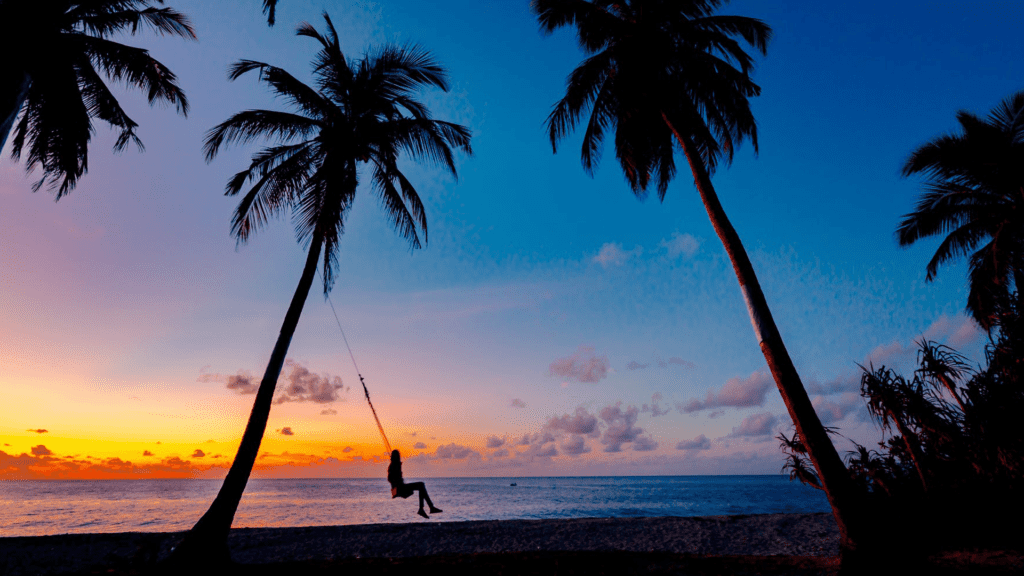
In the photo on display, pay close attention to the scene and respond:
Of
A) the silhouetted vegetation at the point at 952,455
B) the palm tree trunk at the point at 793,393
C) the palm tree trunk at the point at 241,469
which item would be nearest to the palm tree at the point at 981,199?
the silhouetted vegetation at the point at 952,455

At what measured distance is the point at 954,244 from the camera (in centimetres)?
1520

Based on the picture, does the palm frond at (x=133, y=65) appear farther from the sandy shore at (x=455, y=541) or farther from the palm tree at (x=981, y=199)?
the palm tree at (x=981, y=199)

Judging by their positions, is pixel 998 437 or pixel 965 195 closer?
pixel 998 437

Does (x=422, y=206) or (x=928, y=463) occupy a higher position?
(x=422, y=206)

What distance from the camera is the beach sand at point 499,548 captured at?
7160 mm

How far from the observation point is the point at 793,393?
24.1ft

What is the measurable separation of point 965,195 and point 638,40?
1144cm

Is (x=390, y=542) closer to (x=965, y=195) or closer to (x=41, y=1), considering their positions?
(x=41, y=1)

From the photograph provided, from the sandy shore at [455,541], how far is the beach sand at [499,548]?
2 centimetres

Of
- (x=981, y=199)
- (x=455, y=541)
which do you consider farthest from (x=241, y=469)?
(x=981, y=199)

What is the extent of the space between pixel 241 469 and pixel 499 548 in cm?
537

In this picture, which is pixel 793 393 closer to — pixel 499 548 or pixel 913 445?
pixel 913 445

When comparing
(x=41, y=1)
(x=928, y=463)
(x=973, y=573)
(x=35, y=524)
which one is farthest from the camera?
(x=35, y=524)

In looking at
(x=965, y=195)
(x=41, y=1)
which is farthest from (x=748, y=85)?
(x=41, y=1)
